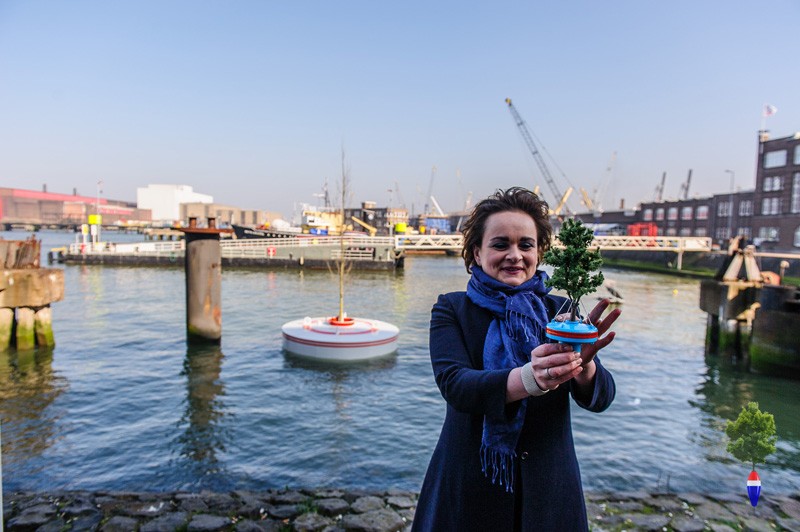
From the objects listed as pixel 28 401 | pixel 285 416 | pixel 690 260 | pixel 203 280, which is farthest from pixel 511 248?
pixel 690 260

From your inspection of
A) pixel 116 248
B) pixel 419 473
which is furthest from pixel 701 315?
pixel 116 248

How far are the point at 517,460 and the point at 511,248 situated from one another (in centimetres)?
105

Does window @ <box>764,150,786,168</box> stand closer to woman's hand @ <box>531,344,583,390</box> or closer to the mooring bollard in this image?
the mooring bollard

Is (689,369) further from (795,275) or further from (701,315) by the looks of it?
(795,275)

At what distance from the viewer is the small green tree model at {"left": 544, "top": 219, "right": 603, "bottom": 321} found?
2268mm

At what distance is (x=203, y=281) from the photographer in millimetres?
19734

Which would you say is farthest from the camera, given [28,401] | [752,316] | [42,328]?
[752,316]

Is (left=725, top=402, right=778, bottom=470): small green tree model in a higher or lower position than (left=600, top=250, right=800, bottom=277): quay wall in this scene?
higher

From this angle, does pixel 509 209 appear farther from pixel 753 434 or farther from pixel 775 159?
pixel 775 159

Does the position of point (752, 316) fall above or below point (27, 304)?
below

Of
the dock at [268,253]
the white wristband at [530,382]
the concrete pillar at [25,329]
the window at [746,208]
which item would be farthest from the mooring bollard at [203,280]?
the window at [746,208]

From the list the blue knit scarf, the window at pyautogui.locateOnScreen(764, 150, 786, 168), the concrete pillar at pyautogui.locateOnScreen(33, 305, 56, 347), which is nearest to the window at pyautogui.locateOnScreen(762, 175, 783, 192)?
the window at pyautogui.locateOnScreen(764, 150, 786, 168)

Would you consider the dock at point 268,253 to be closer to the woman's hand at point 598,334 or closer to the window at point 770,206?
the window at point 770,206

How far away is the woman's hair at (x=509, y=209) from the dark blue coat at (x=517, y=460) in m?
0.35
